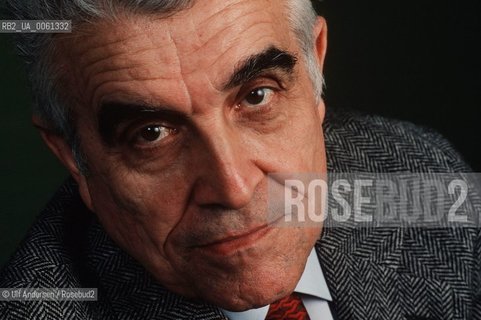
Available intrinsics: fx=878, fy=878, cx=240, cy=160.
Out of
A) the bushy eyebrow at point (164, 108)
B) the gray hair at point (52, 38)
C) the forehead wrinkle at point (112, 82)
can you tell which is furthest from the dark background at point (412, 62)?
the forehead wrinkle at point (112, 82)

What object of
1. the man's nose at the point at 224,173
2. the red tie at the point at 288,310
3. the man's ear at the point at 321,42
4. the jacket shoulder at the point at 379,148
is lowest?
the red tie at the point at 288,310

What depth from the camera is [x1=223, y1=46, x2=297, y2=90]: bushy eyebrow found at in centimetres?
128

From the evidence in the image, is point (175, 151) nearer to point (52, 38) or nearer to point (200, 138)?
point (200, 138)

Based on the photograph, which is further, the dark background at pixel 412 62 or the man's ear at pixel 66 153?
the dark background at pixel 412 62

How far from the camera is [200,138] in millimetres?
1287

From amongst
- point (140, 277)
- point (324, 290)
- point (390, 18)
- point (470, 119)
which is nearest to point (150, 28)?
point (140, 277)

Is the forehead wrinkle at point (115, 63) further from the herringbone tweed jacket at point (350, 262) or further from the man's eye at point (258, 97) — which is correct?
the herringbone tweed jacket at point (350, 262)

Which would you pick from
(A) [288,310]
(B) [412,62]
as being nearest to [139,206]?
(A) [288,310]

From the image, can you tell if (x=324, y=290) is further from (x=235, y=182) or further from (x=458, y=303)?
(x=235, y=182)

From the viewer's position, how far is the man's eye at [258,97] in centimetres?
Result: 134

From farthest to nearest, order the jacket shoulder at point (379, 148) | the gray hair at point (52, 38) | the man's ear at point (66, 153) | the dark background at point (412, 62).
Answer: the dark background at point (412, 62), the jacket shoulder at point (379, 148), the man's ear at point (66, 153), the gray hair at point (52, 38)

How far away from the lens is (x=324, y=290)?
1.66 meters

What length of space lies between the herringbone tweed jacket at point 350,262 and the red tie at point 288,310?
107 millimetres

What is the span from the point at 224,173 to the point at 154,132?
14 cm
